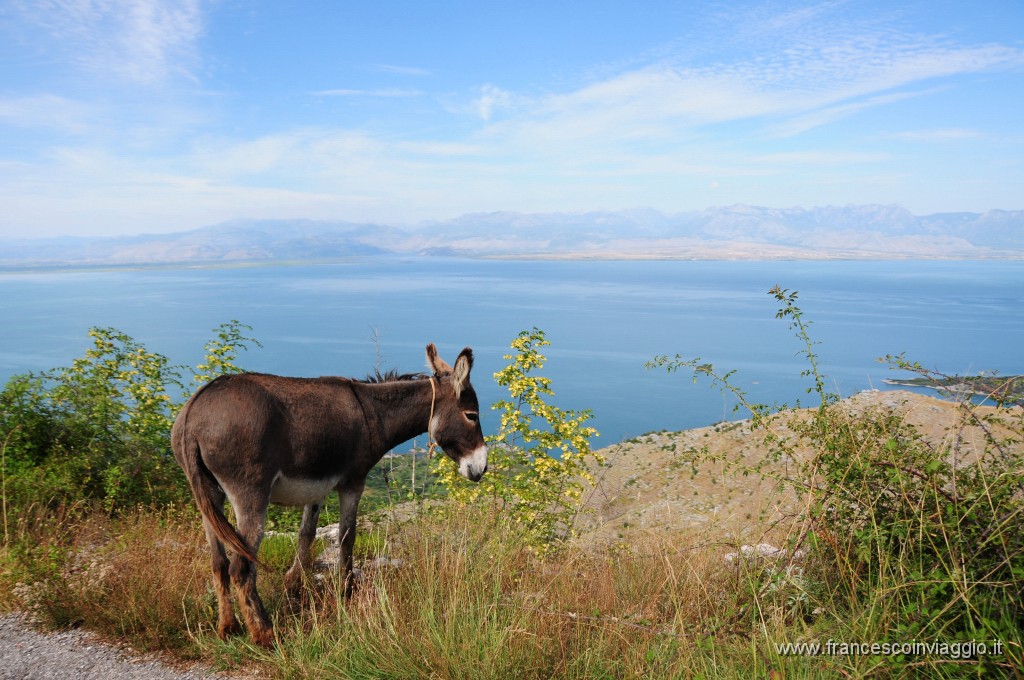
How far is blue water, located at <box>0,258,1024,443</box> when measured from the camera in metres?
73.9

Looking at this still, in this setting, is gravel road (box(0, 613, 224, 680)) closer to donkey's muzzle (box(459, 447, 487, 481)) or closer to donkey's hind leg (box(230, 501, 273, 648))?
donkey's hind leg (box(230, 501, 273, 648))

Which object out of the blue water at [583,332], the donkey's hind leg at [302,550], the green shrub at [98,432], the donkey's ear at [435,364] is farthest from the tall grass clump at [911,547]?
the blue water at [583,332]

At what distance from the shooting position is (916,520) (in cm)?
425

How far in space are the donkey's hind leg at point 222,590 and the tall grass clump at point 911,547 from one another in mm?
4009

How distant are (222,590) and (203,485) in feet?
2.66

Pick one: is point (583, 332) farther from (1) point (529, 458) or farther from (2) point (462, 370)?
(2) point (462, 370)

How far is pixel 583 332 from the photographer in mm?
115500

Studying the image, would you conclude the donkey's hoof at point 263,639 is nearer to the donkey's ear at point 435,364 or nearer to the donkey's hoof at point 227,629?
the donkey's hoof at point 227,629

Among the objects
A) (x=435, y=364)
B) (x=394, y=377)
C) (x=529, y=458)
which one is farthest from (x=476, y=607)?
(x=529, y=458)

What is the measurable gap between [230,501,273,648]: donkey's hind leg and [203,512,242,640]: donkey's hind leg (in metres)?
0.19

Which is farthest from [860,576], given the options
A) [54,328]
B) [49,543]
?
[54,328]

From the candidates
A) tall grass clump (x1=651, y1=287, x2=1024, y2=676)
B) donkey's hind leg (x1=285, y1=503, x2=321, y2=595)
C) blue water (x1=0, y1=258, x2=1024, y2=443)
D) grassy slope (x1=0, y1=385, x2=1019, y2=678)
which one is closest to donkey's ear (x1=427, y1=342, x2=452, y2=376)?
grassy slope (x1=0, y1=385, x2=1019, y2=678)

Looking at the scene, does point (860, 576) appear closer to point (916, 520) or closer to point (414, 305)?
point (916, 520)

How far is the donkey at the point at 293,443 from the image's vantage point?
460 centimetres
